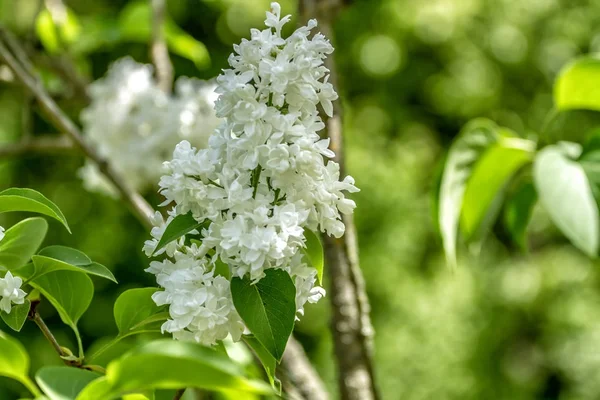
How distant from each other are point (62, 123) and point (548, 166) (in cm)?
46

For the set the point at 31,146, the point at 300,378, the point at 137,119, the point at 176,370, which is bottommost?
the point at 176,370

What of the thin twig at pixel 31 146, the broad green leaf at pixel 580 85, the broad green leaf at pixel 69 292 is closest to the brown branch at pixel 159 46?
the thin twig at pixel 31 146

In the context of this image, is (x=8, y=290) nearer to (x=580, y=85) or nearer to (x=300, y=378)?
(x=300, y=378)

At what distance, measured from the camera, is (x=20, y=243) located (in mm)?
335

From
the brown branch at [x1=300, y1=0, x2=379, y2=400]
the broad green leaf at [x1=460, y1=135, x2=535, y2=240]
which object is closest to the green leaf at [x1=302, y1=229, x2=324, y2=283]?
the brown branch at [x1=300, y1=0, x2=379, y2=400]

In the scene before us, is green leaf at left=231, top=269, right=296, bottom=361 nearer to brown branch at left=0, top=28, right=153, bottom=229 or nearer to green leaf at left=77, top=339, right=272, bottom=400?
green leaf at left=77, top=339, right=272, bottom=400

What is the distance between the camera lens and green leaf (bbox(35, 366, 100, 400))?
0.26 m

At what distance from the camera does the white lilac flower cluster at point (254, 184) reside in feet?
0.99

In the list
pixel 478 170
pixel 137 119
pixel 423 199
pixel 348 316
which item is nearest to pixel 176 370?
pixel 348 316

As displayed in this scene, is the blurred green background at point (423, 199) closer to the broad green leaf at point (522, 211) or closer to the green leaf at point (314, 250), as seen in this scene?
the broad green leaf at point (522, 211)

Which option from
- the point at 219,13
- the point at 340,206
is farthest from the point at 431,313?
the point at 340,206

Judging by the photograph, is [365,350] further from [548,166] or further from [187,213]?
[187,213]

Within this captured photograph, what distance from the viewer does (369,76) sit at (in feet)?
8.63

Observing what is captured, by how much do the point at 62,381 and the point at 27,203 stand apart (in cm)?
9
